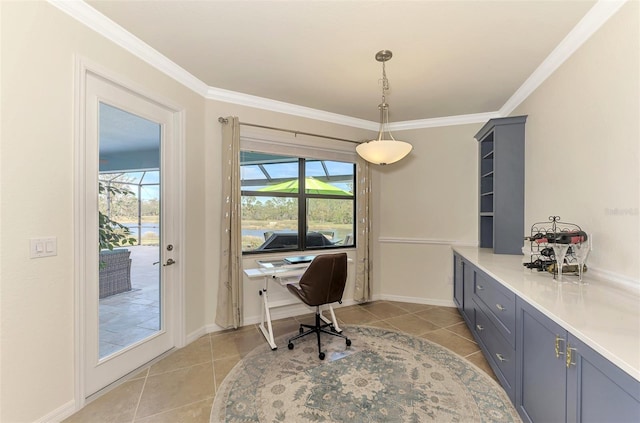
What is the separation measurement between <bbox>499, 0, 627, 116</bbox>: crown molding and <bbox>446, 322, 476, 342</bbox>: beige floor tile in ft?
8.58

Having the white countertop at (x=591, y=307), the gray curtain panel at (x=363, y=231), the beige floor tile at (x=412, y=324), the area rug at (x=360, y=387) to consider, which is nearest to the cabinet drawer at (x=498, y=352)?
the area rug at (x=360, y=387)

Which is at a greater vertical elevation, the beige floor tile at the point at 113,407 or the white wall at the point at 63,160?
the white wall at the point at 63,160

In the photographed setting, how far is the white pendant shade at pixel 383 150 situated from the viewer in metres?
2.41

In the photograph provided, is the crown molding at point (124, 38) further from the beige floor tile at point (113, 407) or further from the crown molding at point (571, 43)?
the crown molding at point (571, 43)

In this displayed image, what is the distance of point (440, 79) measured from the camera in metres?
2.76

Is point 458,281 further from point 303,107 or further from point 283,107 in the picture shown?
point 283,107

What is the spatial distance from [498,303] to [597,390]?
1009 mm

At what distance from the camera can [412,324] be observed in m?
3.25

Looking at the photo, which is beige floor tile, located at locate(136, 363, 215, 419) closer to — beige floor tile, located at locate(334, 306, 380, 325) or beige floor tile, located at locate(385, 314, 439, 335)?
beige floor tile, located at locate(334, 306, 380, 325)

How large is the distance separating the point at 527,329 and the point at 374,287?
2565 mm

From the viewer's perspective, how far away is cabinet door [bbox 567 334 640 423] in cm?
92

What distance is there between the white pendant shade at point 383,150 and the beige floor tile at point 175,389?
7.57ft

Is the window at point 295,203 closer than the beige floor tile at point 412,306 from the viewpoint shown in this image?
Yes

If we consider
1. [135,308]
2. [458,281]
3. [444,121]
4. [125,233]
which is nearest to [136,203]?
[125,233]
